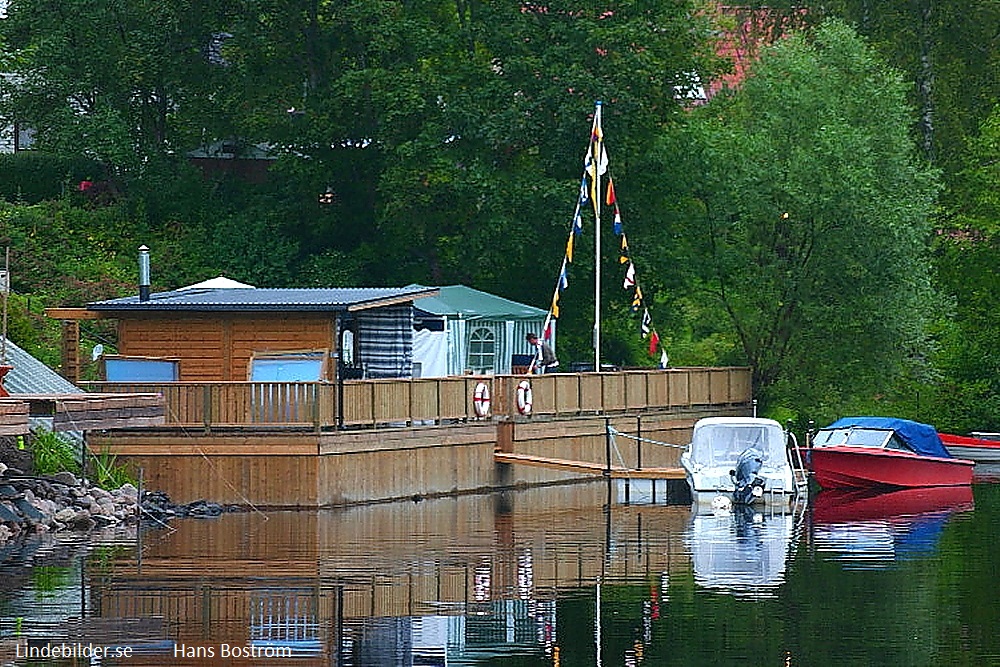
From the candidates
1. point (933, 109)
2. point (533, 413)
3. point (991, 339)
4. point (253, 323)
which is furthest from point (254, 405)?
point (933, 109)

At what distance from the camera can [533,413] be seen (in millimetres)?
43125

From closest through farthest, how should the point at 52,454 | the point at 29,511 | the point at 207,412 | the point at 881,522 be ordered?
1. the point at 29,511
2. the point at 52,454
3. the point at 207,412
4. the point at 881,522

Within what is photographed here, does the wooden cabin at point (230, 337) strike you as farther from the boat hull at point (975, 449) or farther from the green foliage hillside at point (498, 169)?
the boat hull at point (975, 449)

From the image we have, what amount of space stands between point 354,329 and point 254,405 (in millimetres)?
4752

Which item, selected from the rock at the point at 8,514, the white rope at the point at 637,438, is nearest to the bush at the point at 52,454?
the rock at the point at 8,514

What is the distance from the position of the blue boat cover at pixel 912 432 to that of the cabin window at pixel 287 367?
44.3 ft

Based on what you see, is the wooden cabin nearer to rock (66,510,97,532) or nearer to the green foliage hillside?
rock (66,510,97,532)

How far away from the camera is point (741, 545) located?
31.9 m

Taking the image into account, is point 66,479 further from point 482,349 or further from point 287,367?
point 482,349

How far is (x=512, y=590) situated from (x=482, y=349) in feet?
80.0

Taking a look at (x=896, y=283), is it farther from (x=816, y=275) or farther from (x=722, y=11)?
(x=722, y=11)

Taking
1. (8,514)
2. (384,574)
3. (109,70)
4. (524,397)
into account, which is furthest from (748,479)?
Answer: (109,70)

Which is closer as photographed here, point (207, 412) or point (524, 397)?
point (207, 412)

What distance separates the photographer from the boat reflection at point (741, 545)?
88.0ft
